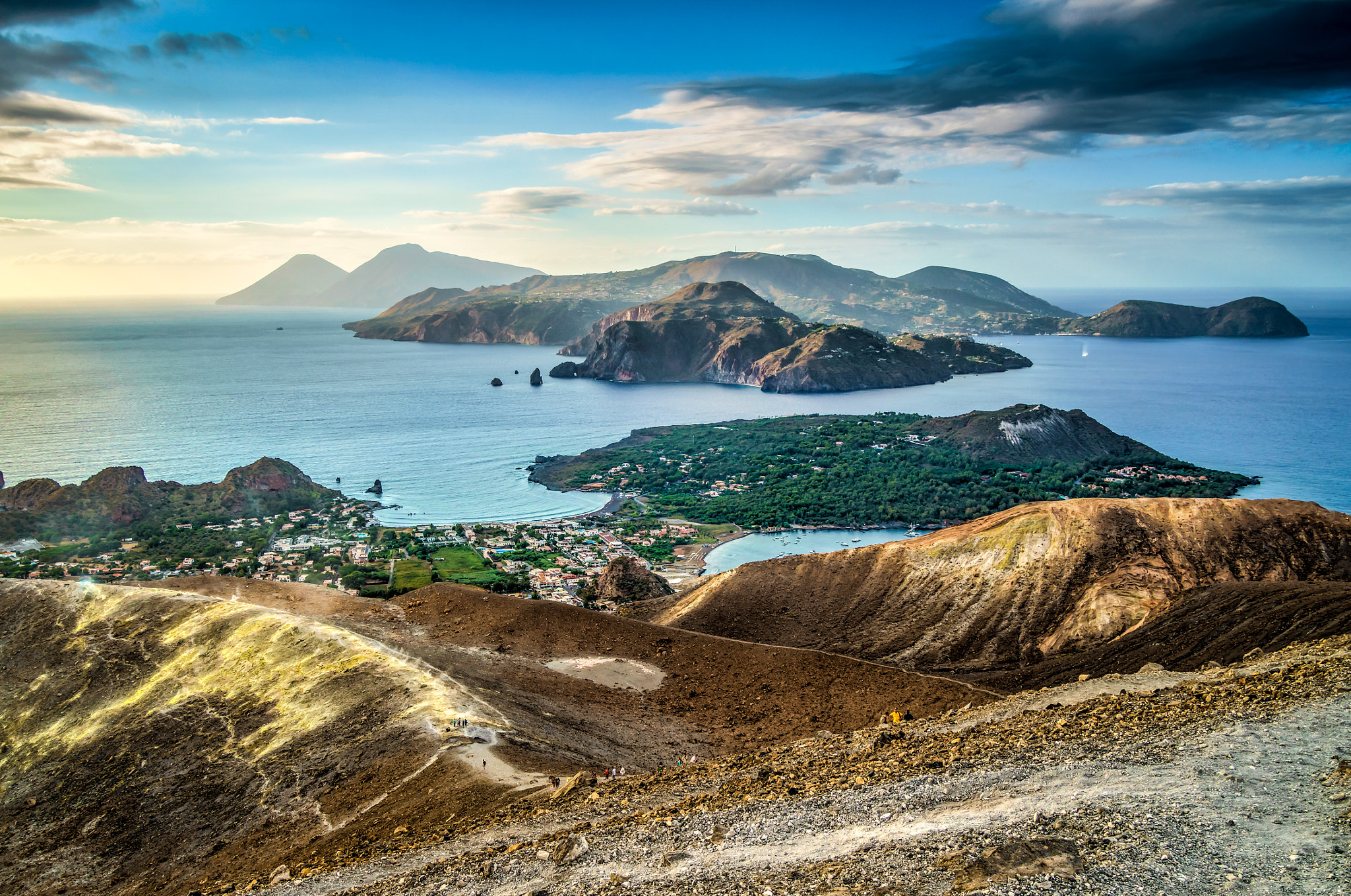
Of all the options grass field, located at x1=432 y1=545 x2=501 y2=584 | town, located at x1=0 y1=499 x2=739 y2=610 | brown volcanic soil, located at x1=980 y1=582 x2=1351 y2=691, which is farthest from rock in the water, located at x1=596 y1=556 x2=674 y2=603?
brown volcanic soil, located at x1=980 y1=582 x2=1351 y2=691

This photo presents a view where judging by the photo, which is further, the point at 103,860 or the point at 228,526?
the point at 228,526

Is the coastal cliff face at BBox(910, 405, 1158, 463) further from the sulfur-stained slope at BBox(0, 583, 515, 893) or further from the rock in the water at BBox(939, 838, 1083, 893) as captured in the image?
the rock in the water at BBox(939, 838, 1083, 893)

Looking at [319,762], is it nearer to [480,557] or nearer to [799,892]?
[799,892]

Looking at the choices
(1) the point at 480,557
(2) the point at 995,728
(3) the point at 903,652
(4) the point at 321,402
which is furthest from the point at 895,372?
(2) the point at 995,728

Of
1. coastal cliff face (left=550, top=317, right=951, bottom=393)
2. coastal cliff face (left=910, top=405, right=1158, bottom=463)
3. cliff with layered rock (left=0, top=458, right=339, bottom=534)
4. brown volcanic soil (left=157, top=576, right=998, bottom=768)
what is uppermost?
coastal cliff face (left=550, top=317, right=951, bottom=393)

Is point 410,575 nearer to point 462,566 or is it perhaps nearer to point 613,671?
point 462,566

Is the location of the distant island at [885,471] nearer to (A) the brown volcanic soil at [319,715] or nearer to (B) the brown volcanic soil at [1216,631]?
(A) the brown volcanic soil at [319,715]

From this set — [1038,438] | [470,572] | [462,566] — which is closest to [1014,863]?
[470,572]
